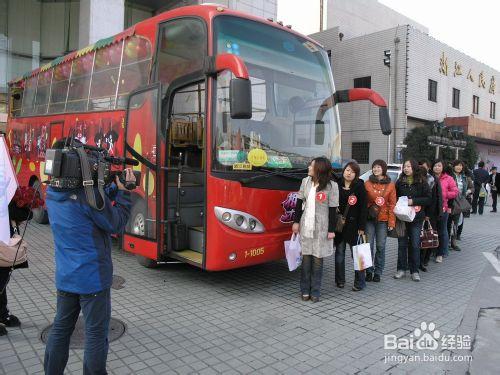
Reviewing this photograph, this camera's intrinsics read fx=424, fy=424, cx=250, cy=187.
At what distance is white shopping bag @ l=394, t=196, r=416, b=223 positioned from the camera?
6.13 metres

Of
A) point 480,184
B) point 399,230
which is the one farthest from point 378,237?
point 480,184

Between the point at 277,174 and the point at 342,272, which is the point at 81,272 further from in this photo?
the point at 342,272

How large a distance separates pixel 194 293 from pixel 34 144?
20.8ft

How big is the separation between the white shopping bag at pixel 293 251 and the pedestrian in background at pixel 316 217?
0.07 m

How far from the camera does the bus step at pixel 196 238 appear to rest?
5543 millimetres

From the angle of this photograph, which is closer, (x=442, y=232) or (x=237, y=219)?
(x=237, y=219)

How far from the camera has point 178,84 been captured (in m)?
5.48

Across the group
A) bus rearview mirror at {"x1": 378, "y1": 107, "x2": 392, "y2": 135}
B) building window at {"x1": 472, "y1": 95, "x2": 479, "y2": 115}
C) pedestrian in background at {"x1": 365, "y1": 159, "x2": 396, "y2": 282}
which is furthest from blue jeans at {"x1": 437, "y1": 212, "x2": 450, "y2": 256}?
building window at {"x1": 472, "y1": 95, "x2": 479, "y2": 115}

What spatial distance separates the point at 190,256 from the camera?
546 cm

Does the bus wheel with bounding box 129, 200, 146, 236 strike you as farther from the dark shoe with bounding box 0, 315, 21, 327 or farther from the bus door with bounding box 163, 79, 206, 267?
the dark shoe with bounding box 0, 315, 21, 327

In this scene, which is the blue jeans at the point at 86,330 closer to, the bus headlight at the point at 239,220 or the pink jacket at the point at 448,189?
the bus headlight at the point at 239,220

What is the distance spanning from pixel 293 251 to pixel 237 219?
884 mm

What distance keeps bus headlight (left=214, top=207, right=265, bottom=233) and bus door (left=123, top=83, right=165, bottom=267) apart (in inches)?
39.4

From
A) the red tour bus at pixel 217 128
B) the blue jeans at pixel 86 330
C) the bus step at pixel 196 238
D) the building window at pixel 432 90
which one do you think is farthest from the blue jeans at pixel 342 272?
the building window at pixel 432 90
